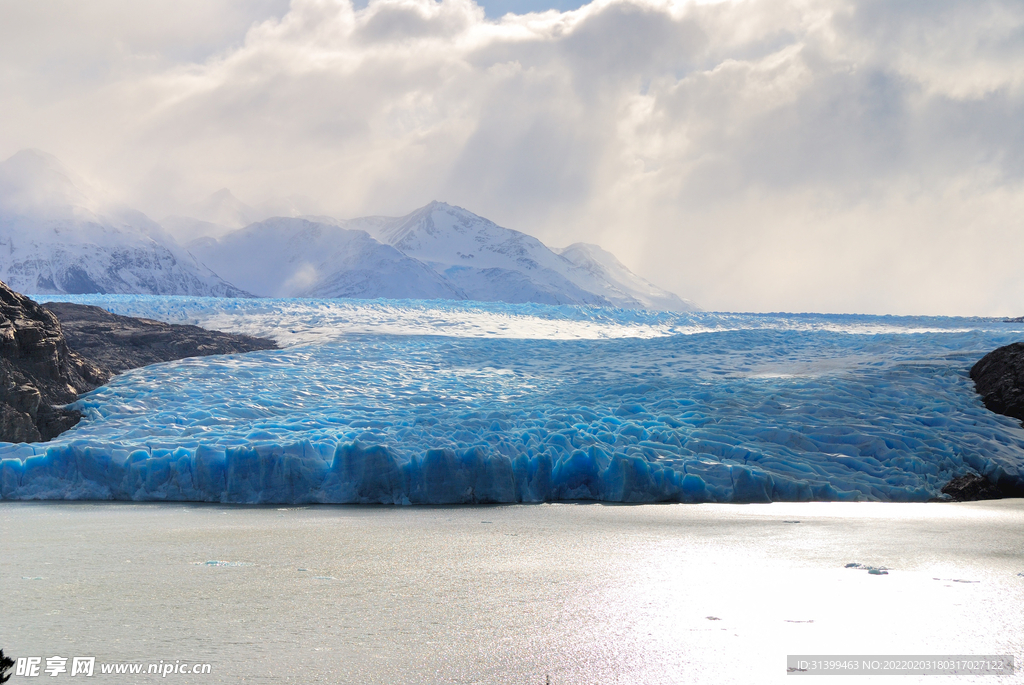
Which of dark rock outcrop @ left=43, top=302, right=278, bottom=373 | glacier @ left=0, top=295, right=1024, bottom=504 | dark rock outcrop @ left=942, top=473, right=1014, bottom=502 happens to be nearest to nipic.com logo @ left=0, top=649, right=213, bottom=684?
glacier @ left=0, top=295, right=1024, bottom=504

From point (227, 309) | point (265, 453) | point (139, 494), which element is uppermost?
point (227, 309)

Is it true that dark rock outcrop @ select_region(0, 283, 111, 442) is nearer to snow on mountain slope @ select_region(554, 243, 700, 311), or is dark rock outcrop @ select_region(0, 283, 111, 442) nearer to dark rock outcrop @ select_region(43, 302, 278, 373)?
dark rock outcrop @ select_region(43, 302, 278, 373)

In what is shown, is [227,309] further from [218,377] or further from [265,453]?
[265,453]

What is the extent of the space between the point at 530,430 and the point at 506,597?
4500 millimetres

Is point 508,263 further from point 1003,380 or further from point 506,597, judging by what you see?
point 506,597

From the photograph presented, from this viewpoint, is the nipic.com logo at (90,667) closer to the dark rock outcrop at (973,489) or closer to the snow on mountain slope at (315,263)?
the dark rock outcrop at (973,489)

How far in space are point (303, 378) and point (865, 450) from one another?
24.4ft

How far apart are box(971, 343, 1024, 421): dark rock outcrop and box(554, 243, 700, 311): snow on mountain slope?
105934 mm

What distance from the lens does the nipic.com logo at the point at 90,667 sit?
211 cm

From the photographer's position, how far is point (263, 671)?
2127mm

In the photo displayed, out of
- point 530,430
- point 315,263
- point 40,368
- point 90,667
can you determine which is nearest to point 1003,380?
point 530,430

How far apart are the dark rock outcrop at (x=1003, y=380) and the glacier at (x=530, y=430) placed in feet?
0.65

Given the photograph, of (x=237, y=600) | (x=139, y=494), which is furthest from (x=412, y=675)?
(x=139, y=494)

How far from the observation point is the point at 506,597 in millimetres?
2980
